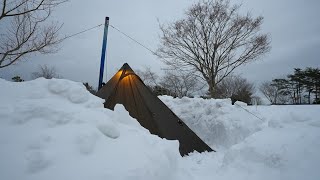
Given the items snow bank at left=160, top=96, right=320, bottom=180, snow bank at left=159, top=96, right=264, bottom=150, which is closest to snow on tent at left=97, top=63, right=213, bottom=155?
snow bank at left=160, top=96, right=320, bottom=180

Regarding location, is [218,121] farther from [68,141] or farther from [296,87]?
[296,87]

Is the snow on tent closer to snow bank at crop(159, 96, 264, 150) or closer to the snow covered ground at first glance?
snow bank at crop(159, 96, 264, 150)

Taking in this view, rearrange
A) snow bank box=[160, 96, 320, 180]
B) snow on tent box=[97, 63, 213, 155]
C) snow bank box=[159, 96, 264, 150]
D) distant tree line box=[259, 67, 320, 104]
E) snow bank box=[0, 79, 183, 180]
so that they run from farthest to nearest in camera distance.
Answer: distant tree line box=[259, 67, 320, 104]
snow bank box=[159, 96, 264, 150]
snow on tent box=[97, 63, 213, 155]
snow bank box=[160, 96, 320, 180]
snow bank box=[0, 79, 183, 180]

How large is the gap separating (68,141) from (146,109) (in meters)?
3.60

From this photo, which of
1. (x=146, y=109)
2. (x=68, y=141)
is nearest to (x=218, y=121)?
(x=146, y=109)

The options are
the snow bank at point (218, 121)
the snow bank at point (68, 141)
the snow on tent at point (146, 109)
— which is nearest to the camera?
the snow bank at point (68, 141)

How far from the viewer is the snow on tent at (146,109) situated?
5660mm

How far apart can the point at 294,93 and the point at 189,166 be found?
126 feet

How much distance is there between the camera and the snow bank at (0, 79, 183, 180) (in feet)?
6.45

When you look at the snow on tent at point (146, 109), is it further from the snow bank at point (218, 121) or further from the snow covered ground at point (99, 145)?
the snow covered ground at point (99, 145)

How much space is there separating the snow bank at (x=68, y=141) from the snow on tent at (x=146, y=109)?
2.46 m

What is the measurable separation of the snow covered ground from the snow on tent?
56.0 inches

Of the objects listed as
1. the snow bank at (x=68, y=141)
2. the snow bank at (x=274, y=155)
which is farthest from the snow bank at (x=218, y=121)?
the snow bank at (x=68, y=141)

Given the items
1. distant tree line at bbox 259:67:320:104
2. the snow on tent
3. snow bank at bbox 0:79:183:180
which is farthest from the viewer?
distant tree line at bbox 259:67:320:104
